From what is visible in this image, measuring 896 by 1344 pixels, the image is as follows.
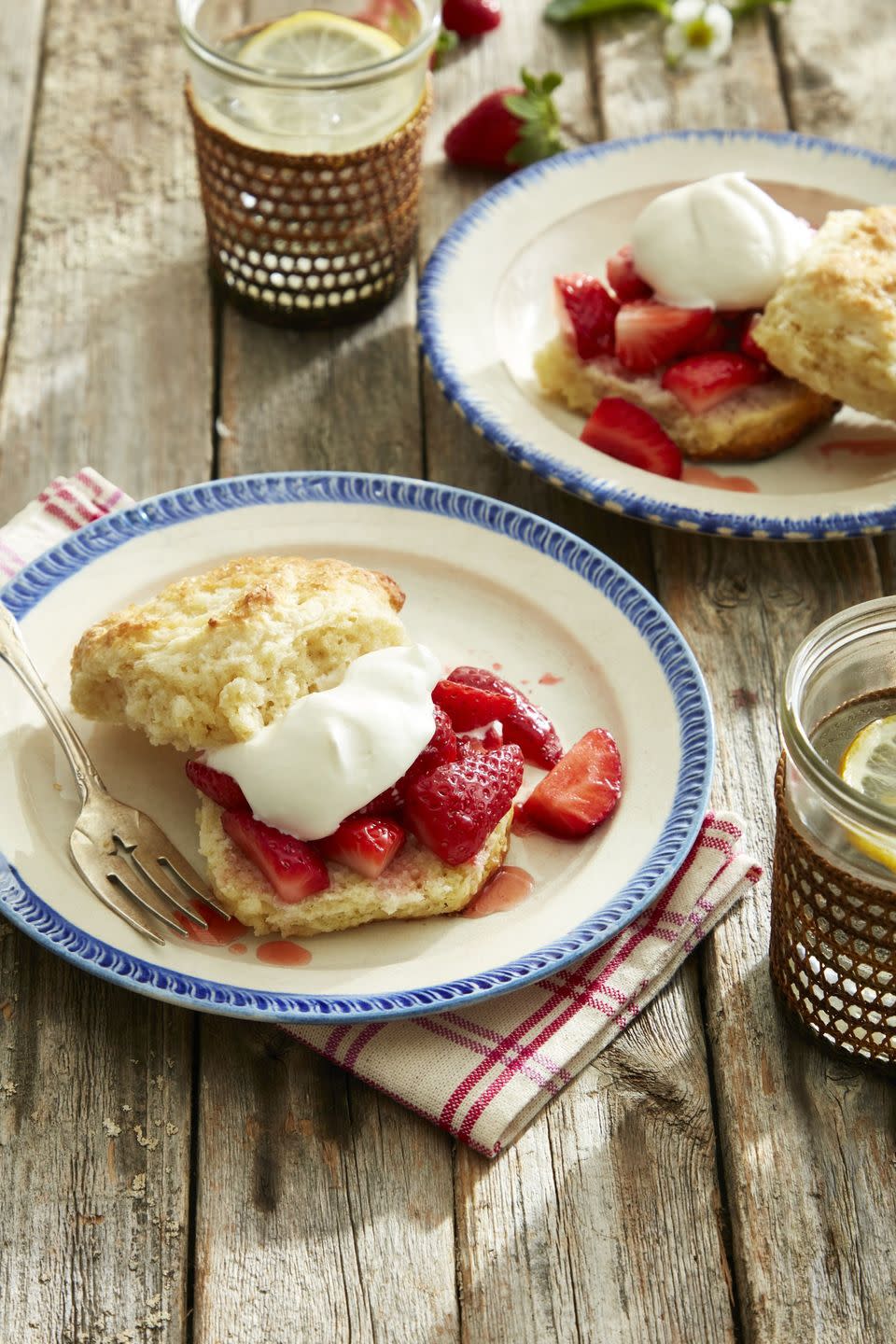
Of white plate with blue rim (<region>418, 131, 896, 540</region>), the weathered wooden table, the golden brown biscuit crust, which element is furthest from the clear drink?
the weathered wooden table

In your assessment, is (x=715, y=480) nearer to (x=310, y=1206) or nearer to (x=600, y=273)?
(x=600, y=273)

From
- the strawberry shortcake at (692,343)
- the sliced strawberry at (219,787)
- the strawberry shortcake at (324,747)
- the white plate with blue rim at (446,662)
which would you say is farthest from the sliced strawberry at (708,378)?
the sliced strawberry at (219,787)

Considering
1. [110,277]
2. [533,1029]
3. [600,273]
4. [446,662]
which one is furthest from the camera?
[110,277]

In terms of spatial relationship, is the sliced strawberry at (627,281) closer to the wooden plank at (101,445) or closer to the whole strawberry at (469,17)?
Result: the wooden plank at (101,445)

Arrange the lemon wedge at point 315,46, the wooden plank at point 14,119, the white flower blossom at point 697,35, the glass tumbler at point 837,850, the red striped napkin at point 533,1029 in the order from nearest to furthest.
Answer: the glass tumbler at point 837,850 < the red striped napkin at point 533,1029 < the lemon wedge at point 315,46 < the wooden plank at point 14,119 < the white flower blossom at point 697,35

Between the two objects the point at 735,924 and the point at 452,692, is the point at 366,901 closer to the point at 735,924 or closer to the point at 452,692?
the point at 452,692

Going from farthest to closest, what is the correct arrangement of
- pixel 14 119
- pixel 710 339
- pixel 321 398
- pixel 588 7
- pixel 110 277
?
1. pixel 588 7
2. pixel 14 119
3. pixel 110 277
4. pixel 321 398
5. pixel 710 339

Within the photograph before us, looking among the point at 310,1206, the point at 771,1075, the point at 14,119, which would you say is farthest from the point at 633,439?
the point at 14,119
